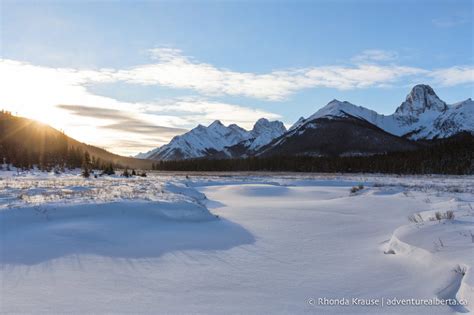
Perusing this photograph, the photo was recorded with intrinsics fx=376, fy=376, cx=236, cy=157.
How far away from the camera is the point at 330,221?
14.2 metres

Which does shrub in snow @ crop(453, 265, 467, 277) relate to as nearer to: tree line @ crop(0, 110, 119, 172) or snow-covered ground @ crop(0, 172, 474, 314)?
snow-covered ground @ crop(0, 172, 474, 314)

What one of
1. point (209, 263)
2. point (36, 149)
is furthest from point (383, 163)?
point (209, 263)

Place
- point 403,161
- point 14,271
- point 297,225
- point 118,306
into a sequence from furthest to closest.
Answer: point 403,161, point 297,225, point 14,271, point 118,306

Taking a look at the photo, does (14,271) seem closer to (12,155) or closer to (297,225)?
(297,225)

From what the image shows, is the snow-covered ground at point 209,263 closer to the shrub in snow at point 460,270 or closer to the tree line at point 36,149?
the shrub in snow at point 460,270

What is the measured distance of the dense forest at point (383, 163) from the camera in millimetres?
99500

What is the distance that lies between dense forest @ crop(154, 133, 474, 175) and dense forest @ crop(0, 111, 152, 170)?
1698 inches

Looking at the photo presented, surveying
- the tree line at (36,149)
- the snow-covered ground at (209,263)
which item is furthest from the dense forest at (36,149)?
the snow-covered ground at (209,263)

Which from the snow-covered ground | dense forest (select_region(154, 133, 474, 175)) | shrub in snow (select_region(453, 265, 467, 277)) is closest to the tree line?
dense forest (select_region(154, 133, 474, 175))

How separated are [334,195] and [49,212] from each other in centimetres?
2189

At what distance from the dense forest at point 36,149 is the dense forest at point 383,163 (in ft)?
142

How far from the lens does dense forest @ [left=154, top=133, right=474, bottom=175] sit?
326ft

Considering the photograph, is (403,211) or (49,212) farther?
(403,211)

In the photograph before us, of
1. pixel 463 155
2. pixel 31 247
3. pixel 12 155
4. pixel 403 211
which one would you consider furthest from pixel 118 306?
pixel 463 155
